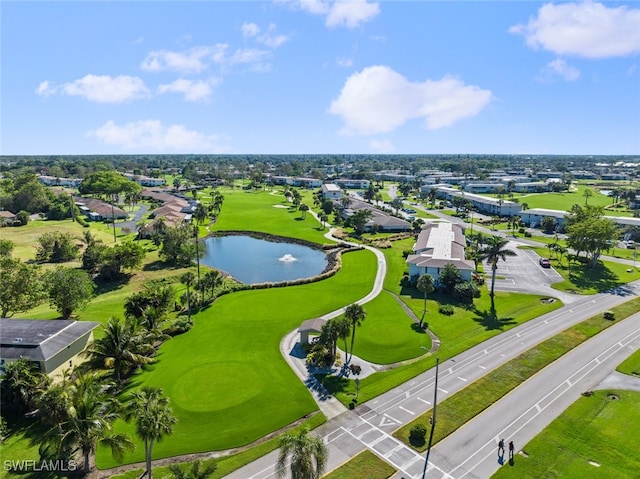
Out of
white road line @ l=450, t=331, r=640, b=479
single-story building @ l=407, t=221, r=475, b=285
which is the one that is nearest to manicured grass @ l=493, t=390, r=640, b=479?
white road line @ l=450, t=331, r=640, b=479

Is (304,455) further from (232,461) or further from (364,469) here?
(232,461)

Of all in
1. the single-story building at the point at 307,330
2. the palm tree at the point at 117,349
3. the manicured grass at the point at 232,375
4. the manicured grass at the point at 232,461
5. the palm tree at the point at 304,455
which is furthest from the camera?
the single-story building at the point at 307,330

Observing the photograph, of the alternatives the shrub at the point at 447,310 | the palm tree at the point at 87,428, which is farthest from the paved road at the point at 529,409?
the palm tree at the point at 87,428

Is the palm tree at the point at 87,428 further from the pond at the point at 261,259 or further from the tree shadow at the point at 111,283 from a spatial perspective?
the pond at the point at 261,259

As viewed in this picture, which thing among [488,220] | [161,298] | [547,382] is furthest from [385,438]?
[488,220]

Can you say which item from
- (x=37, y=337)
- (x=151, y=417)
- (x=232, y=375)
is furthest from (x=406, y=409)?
(x=37, y=337)

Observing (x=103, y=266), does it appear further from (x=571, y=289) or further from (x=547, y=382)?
(x=571, y=289)

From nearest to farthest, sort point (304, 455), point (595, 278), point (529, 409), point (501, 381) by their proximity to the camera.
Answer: point (304, 455), point (529, 409), point (501, 381), point (595, 278)
